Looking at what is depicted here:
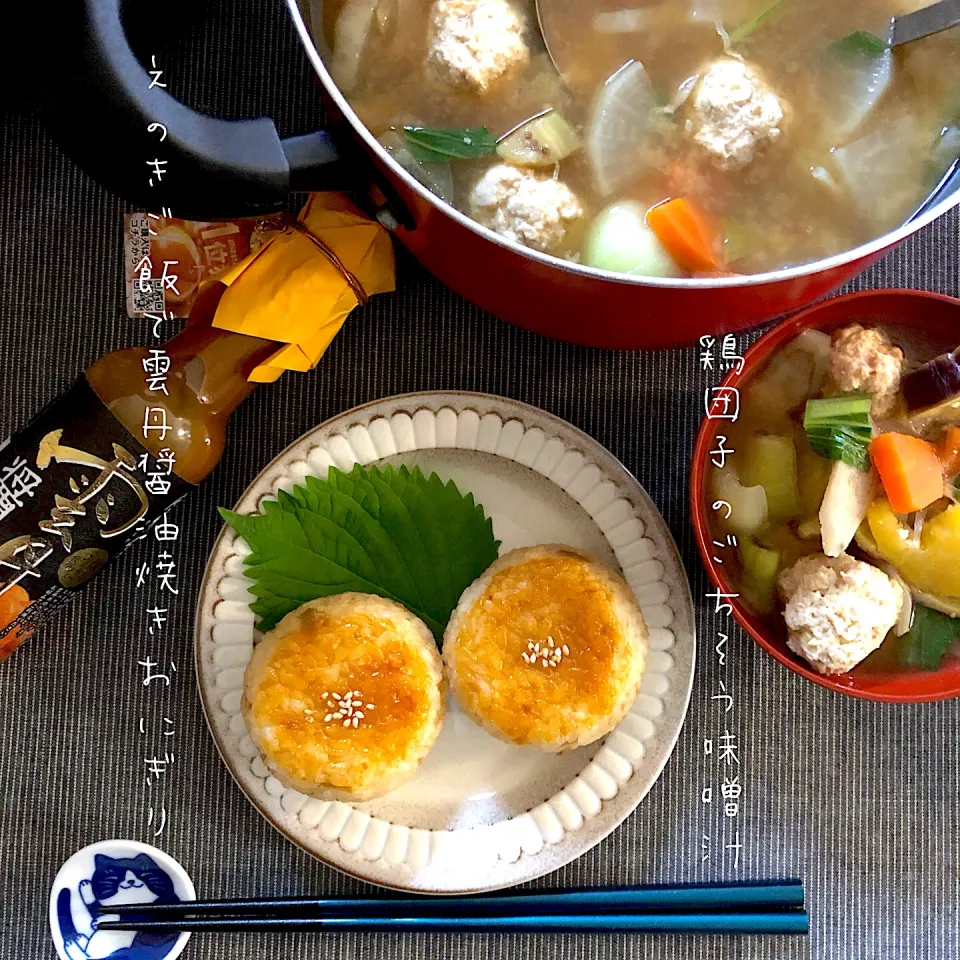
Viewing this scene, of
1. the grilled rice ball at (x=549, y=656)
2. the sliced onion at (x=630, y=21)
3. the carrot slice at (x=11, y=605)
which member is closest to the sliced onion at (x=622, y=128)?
the sliced onion at (x=630, y=21)

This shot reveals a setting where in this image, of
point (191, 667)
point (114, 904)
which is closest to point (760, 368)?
point (191, 667)

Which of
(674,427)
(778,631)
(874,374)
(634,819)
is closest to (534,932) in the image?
(634,819)

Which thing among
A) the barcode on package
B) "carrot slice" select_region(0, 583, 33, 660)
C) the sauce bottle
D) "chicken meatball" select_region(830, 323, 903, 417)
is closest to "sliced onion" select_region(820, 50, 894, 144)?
"chicken meatball" select_region(830, 323, 903, 417)

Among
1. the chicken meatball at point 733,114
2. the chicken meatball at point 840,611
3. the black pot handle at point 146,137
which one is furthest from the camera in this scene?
the chicken meatball at point 840,611

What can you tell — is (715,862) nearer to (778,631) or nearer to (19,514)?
(778,631)

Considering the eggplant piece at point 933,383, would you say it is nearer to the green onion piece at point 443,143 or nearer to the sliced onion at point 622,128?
the sliced onion at point 622,128
